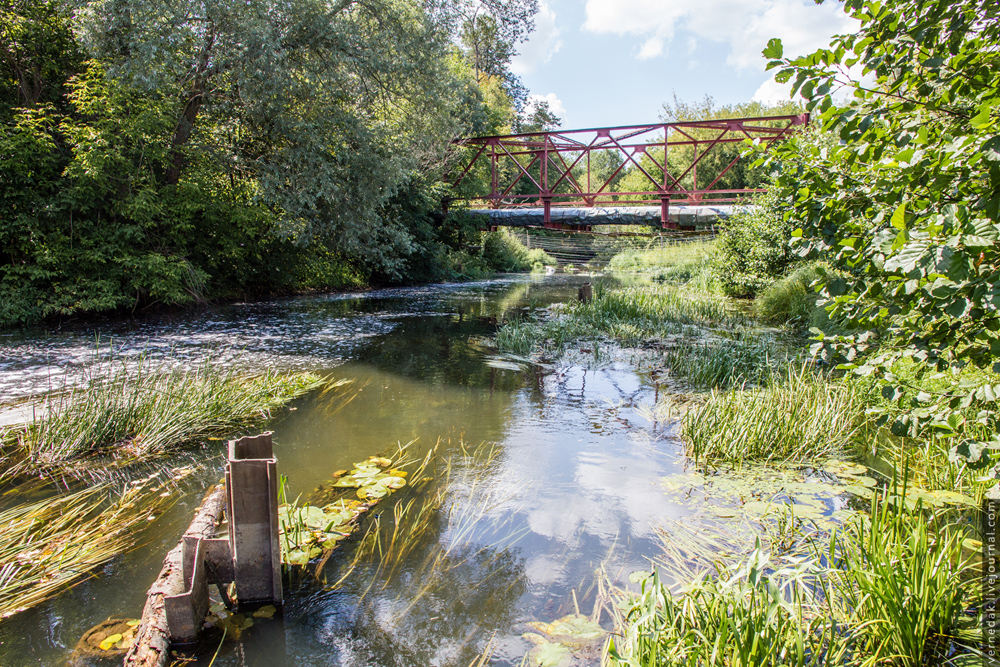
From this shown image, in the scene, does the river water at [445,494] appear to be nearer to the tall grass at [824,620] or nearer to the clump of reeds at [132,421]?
the clump of reeds at [132,421]

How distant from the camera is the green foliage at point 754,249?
1236cm

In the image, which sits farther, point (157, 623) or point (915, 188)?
point (157, 623)

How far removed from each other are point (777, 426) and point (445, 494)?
8.83 feet

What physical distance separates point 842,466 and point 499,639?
124 inches

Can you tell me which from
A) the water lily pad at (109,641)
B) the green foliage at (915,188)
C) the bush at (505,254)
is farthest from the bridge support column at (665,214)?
the water lily pad at (109,641)

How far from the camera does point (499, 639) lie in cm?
256

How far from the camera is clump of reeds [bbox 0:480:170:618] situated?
2773mm

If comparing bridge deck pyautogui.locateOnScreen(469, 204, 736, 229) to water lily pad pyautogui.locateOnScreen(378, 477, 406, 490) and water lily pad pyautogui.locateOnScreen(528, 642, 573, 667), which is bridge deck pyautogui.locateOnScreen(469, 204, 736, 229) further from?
water lily pad pyautogui.locateOnScreen(528, 642, 573, 667)

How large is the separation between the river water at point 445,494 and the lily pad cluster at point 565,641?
5cm

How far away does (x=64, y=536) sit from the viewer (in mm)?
3227

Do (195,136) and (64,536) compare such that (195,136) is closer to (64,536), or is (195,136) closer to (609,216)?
(64,536)

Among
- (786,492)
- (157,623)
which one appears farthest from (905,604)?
(157,623)

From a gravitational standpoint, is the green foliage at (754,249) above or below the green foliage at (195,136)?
below

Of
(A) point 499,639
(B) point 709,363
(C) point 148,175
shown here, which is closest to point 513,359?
(B) point 709,363
